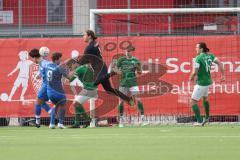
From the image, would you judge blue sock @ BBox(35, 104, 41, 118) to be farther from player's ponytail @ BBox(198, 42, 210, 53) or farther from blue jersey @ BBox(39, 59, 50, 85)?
player's ponytail @ BBox(198, 42, 210, 53)

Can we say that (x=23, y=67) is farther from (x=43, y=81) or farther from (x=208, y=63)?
(x=208, y=63)

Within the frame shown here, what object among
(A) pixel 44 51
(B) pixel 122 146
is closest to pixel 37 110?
(A) pixel 44 51

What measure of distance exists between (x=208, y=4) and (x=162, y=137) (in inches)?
500

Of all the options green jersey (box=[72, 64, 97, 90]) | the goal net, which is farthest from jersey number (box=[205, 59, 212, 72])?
green jersey (box=[72, 64, 97, 90])

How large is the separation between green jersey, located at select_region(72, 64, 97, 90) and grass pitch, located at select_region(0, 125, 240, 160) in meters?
3.30

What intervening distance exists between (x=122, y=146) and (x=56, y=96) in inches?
261

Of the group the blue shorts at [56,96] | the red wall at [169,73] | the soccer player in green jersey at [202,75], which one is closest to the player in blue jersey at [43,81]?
the blue shorts at [56,96]

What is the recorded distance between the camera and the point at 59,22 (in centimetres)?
2608

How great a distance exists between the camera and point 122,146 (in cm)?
1317

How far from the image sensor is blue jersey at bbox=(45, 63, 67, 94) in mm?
19656

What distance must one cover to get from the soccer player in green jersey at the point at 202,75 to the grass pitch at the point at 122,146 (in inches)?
124

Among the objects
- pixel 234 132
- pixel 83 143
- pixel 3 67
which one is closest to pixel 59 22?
pixel 3 67

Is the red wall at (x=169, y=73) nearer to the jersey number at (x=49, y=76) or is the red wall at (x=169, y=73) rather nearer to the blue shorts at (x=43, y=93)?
the blue shorts at (x=43, y=93)

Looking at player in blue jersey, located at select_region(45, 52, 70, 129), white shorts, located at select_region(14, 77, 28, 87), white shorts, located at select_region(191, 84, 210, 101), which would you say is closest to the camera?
player in blue jersey, located at select_region(45, 52, 70, 129)
